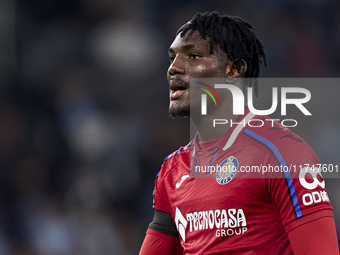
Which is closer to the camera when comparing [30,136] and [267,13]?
[30,136]

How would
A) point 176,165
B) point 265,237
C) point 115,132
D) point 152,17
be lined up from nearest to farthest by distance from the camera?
1. point 265,237
2. point 176,165
3. point 115,132
4. point 152,17

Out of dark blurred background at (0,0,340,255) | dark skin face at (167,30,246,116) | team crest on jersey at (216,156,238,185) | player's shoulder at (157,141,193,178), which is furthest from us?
dark blurred background at (0,0,340,255)

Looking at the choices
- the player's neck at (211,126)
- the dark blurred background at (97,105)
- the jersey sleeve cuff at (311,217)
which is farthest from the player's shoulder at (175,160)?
the dark blurred background at (97,105)

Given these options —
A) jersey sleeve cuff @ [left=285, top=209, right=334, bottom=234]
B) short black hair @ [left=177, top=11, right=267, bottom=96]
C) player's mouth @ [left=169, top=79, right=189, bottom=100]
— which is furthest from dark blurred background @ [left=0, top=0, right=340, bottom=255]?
jersey sleeve cuff @ [left=285, top=209, right=334, bottom=234]

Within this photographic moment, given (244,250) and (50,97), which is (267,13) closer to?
(50,97)

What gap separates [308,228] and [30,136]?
4.36 meters

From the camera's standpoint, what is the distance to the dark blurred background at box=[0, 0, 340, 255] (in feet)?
17.1

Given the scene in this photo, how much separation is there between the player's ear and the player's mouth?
218 mm

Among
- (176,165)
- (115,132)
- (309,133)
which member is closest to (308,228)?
(176,165)

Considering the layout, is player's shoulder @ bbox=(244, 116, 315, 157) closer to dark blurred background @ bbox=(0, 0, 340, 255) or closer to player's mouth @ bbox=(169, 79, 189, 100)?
player's mouth @ bbox=(169, 79, 189, 100)

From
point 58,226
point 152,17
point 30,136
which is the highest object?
point 152,17

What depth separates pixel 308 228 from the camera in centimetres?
172

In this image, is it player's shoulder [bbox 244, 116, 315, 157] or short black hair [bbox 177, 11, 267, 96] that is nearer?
player's shoulder [bbox 244, 116, 315, 157]

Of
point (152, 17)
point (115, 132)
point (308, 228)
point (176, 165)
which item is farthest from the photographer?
point (152, 17)
